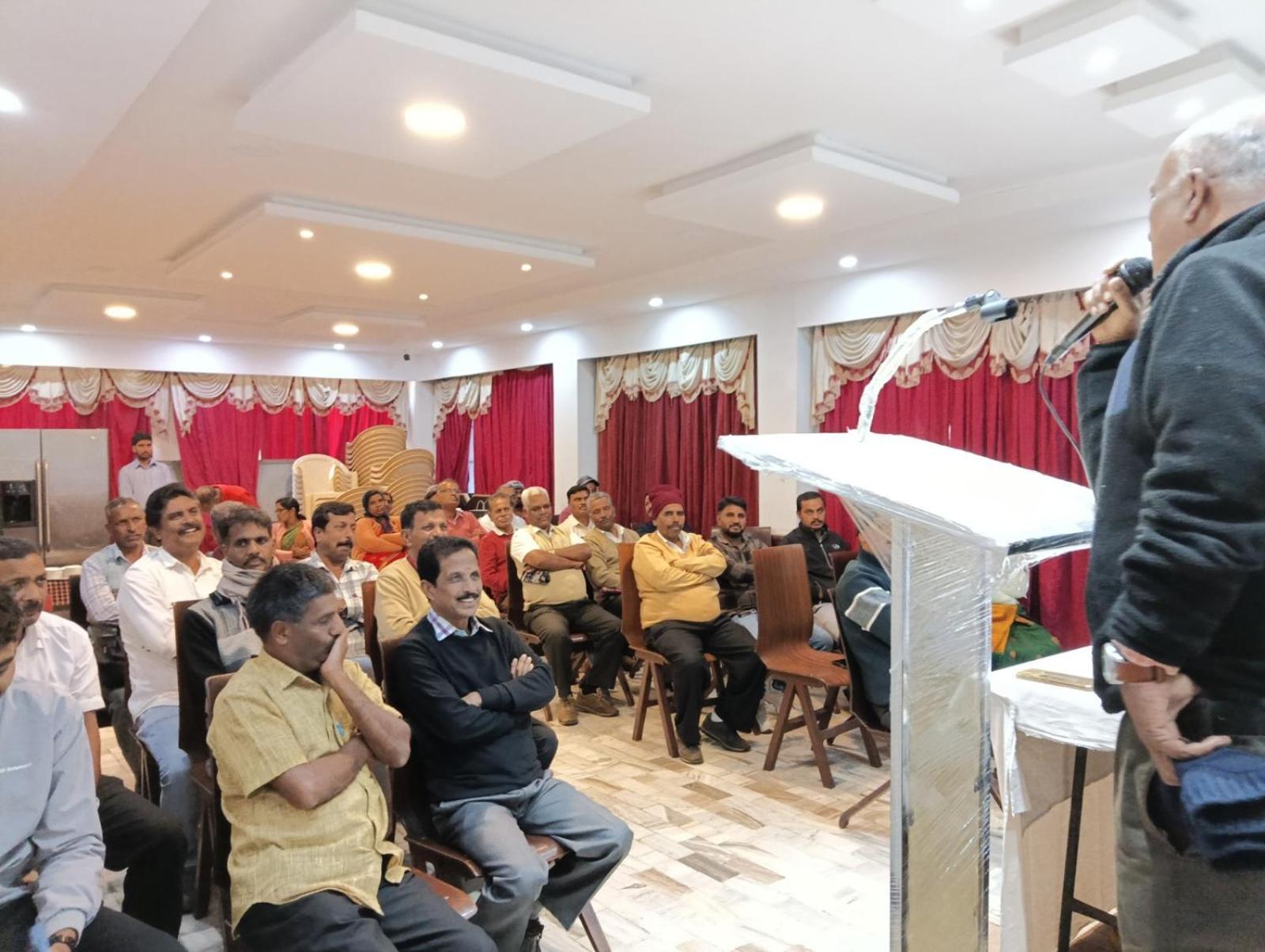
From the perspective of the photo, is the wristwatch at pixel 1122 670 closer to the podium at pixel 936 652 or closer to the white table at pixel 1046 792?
the podium at pixel 936 652

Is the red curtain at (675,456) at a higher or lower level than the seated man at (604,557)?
higher

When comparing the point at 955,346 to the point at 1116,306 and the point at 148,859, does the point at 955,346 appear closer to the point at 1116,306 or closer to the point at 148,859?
the point at 1116,306

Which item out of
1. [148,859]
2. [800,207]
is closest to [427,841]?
[148,859]

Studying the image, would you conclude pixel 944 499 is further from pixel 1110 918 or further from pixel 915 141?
pixel 915 141

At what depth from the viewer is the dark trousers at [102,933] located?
1.56 m

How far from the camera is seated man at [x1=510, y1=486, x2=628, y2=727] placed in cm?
446

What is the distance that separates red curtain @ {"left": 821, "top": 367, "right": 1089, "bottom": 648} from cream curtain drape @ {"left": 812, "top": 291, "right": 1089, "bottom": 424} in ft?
0.27

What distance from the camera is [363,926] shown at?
1693 mm

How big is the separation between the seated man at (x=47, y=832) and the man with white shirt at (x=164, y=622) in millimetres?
756

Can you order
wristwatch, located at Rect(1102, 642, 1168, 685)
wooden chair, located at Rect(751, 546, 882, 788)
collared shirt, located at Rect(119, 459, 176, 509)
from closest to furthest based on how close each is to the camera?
wristwatch, located at Rect(1102, 642, 1168, 685) < wooden chair, located at Rect(751, 546, 882, 788) < collared shirt, located at Rect(119, 459, 176, 509)

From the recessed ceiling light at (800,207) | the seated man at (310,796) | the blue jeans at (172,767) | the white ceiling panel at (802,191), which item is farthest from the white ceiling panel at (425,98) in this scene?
the blue jeans at (172,767)

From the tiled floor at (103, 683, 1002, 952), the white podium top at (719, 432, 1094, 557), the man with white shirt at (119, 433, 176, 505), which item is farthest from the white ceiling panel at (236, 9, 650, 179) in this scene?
the man with white shirt at (119, 433, 176, 505)

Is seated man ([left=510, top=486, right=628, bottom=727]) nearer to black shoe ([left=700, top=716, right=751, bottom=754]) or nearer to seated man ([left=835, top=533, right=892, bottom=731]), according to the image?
black shoe ([left=700, top=716, right=751, bottom=754])

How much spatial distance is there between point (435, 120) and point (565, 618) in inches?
104
